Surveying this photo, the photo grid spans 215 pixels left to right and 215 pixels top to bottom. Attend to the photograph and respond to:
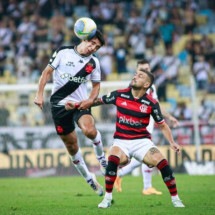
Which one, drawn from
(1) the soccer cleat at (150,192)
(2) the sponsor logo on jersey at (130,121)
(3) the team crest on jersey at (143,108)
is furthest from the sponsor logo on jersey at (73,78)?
(1) the soccer cleat at (150,192)

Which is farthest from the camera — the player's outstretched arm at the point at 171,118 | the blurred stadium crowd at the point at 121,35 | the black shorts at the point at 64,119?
the blurred stadium crowd at the point at 121,35

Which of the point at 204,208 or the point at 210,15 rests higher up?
the point at 210,15

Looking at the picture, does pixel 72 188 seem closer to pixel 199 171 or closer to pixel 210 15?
pixel 199 171

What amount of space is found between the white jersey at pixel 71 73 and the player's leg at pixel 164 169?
199 cm

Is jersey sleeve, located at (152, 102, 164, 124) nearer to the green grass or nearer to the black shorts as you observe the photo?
the green grass

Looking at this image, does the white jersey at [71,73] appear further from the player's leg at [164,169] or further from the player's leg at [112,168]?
the player's leg at [164,169]

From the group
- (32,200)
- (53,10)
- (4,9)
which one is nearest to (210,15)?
(53,10)

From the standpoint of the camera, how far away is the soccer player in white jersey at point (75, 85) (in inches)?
521

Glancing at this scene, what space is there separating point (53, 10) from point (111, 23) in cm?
234

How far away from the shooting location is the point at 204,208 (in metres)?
11.9

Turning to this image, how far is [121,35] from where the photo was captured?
28562 millimetres

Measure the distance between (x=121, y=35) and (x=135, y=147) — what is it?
16695 mm

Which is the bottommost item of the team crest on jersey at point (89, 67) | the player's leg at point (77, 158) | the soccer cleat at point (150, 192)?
the soccer cleat at point (150, 192)

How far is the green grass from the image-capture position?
11703 millimetres
